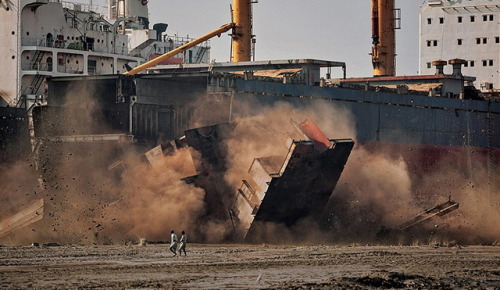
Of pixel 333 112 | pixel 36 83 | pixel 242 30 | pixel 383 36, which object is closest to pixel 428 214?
pixel 333 112

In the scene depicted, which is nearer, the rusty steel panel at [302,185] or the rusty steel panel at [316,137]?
the rusty steel panel at [302,185]

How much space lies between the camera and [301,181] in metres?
31.0

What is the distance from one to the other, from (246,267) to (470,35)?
138 feet

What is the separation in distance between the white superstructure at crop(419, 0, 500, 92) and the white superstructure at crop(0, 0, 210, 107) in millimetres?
18105

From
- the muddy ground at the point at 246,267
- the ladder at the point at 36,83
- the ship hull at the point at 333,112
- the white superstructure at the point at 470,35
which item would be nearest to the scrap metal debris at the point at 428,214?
the ship hull at the point at 333,112

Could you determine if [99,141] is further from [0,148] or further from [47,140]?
[0,148]

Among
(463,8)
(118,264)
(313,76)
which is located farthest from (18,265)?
(463,8)

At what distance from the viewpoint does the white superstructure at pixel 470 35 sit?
62.7m

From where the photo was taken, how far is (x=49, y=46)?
160ft

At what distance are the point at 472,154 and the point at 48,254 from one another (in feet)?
79.3

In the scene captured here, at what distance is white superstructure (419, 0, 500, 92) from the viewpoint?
62656 millimetres

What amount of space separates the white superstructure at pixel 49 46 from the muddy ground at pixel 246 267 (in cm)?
1709

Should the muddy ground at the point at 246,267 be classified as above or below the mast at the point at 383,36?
below

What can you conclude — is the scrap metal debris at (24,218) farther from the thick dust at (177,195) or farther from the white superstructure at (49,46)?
the white superstructure at (49,46)
